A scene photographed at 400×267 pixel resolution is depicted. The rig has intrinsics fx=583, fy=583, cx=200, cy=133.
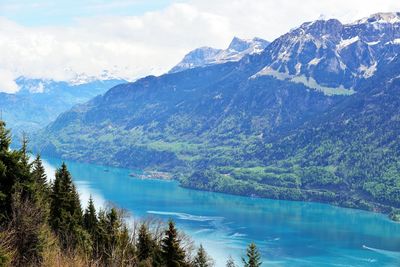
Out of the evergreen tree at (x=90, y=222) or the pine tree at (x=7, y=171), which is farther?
the evergreen tree at (x=90, y=222)

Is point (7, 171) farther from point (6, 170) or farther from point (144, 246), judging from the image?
point (144, 246)

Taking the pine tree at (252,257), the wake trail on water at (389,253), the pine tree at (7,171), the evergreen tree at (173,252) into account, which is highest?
the pine tree at (7,171)

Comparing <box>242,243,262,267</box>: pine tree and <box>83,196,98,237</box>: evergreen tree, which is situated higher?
<box>83,196,98,237</box>: evergreen tree

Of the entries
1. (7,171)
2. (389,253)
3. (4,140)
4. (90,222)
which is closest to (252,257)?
(90,222)

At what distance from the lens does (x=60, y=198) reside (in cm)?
5097

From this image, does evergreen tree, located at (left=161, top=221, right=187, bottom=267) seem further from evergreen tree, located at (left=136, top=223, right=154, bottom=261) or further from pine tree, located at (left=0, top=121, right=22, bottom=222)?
evergreen tree, located at (left=136, top=223, right=154, bottom=261)

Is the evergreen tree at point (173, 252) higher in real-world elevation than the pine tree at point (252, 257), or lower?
higher

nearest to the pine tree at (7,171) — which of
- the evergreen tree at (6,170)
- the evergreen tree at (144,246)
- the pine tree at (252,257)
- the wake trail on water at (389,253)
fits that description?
the evergreen tree at (6,170)

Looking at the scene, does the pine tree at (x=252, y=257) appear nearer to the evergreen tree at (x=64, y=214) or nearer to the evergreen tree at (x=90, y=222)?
the evergreen tree at (x=90, y=222)

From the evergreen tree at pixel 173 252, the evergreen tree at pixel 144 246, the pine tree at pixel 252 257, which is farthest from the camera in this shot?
the pine tree at pixel 252 257

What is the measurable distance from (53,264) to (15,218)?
5334 millimetres

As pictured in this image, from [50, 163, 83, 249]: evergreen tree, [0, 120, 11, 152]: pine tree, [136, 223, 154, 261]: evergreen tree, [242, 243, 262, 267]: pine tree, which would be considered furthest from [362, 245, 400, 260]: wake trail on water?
[0, 120, 11, 152]: pine tree

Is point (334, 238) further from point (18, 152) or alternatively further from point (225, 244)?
point (18, 152)

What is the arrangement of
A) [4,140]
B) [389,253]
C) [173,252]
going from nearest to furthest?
[4,140] → [173,252] → [389,253]
